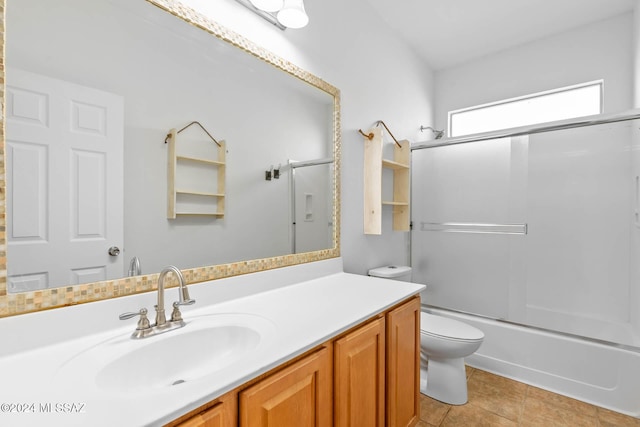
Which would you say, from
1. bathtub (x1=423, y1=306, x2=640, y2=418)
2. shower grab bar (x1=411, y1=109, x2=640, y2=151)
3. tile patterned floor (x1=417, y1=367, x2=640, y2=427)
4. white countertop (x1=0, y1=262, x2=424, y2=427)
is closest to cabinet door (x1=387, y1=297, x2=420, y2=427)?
white countertop (x1=0, y1=262, x2=424, y2=427)

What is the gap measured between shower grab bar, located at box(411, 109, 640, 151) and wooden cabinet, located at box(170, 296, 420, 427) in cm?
159

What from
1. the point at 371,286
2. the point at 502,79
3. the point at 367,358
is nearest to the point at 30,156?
the point at 367,358

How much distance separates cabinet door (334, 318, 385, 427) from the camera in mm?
1051

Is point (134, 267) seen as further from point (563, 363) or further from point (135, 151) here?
point (563, 363)

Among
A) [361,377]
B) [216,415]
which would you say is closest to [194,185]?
[216,415]

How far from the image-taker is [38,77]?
0.87 m

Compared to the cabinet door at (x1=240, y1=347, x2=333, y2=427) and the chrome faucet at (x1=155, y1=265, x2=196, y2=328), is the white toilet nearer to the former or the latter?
the cabinet door at (x1=240, y1=347, x2=333, y2=427)

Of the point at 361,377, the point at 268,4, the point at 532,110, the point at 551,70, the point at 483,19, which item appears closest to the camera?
the point at 361,377

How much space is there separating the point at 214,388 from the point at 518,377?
7.83 ft

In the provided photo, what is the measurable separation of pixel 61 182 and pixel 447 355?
6.67ft

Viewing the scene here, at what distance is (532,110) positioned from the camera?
2.96m

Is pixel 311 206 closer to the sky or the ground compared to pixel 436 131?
closer to the ground

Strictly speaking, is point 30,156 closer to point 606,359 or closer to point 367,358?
point 367,358

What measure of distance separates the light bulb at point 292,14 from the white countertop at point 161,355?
46.5 inches
